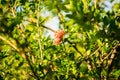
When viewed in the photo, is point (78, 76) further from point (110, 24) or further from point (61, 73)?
point (110, 24)

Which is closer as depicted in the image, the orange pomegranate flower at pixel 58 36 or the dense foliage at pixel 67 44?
the dense foliage at pixel 67 44

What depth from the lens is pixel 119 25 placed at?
97.7 inches

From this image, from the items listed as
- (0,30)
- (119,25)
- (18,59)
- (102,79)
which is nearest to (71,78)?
(102,79)

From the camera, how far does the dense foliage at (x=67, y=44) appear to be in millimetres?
2359

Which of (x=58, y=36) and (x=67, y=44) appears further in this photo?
(x=67, y=44)

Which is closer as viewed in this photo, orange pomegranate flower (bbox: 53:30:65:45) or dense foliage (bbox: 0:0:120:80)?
dense foliage (bbox: 0:0:120:80)

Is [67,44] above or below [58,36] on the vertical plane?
below

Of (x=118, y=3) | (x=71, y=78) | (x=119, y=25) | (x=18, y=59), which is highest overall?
(x=119, y=25)

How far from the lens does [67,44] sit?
482 cm

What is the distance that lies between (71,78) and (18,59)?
0.98 metres

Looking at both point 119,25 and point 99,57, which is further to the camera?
point 99,57

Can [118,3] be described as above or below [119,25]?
below

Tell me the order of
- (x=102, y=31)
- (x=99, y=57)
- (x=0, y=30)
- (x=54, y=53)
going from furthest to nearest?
(x=54, y=53) → (x=99, y=57) → (x=102, y=31) → (x=0, y=30)

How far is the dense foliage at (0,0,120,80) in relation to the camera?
2.36 metres
